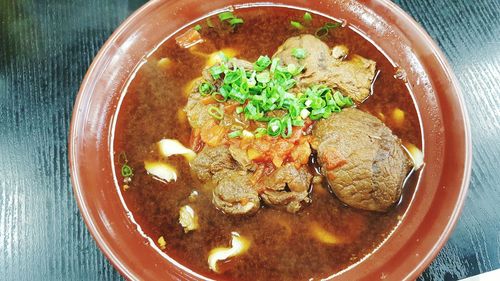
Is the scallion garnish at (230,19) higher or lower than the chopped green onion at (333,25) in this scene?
higher

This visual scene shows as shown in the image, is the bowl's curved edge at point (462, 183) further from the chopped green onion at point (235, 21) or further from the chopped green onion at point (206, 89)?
the chopped green onion at point (206, 89)

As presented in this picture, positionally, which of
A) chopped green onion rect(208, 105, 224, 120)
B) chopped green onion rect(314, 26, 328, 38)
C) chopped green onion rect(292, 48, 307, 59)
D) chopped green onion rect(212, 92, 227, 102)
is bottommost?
chopped green onion rect(208, 105, 224, 120)

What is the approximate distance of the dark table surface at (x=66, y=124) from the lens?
290cm

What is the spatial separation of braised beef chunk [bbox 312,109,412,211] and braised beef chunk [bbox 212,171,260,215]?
43cm

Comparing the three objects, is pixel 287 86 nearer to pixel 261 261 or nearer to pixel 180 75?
pixel 180 75

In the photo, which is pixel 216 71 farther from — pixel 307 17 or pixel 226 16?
pixel 307 17

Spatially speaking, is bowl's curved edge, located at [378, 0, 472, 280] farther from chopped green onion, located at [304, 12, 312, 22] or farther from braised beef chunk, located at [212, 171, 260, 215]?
braised beef chunk, located at [212, 171, 260, 215]

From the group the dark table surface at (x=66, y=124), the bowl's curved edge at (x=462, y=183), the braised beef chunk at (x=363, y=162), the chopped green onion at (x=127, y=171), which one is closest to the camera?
the bowl's curved edge at (x=462, y=183)

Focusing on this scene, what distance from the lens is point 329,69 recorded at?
2869 millimetres

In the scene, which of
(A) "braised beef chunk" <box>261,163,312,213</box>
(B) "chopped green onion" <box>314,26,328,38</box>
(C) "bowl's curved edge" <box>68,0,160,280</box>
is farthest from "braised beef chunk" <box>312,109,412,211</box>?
(C) "bowl's curved edge" <box>68,0,160,280</box>

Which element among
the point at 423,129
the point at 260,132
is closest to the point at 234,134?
the point at 260,132

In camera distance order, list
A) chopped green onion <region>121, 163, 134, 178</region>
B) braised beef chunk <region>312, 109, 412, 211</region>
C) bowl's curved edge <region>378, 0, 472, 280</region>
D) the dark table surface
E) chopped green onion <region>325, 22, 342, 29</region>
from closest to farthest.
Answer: bowl's curved edge <region>378, 0, 472, 280</region> < braised beef chunk <region>312, 109, 412, 211</region> < chopped green onion <region>121, 163, 134, 178</region> < the dark table surface < chopped green onion <region>325, 22, 342, 29</region>

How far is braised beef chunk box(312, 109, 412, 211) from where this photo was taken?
2557 millimetres

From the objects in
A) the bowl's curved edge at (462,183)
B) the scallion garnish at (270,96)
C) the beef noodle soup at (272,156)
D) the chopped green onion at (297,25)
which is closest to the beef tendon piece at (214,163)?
the beef noodle soup at (272,156)
